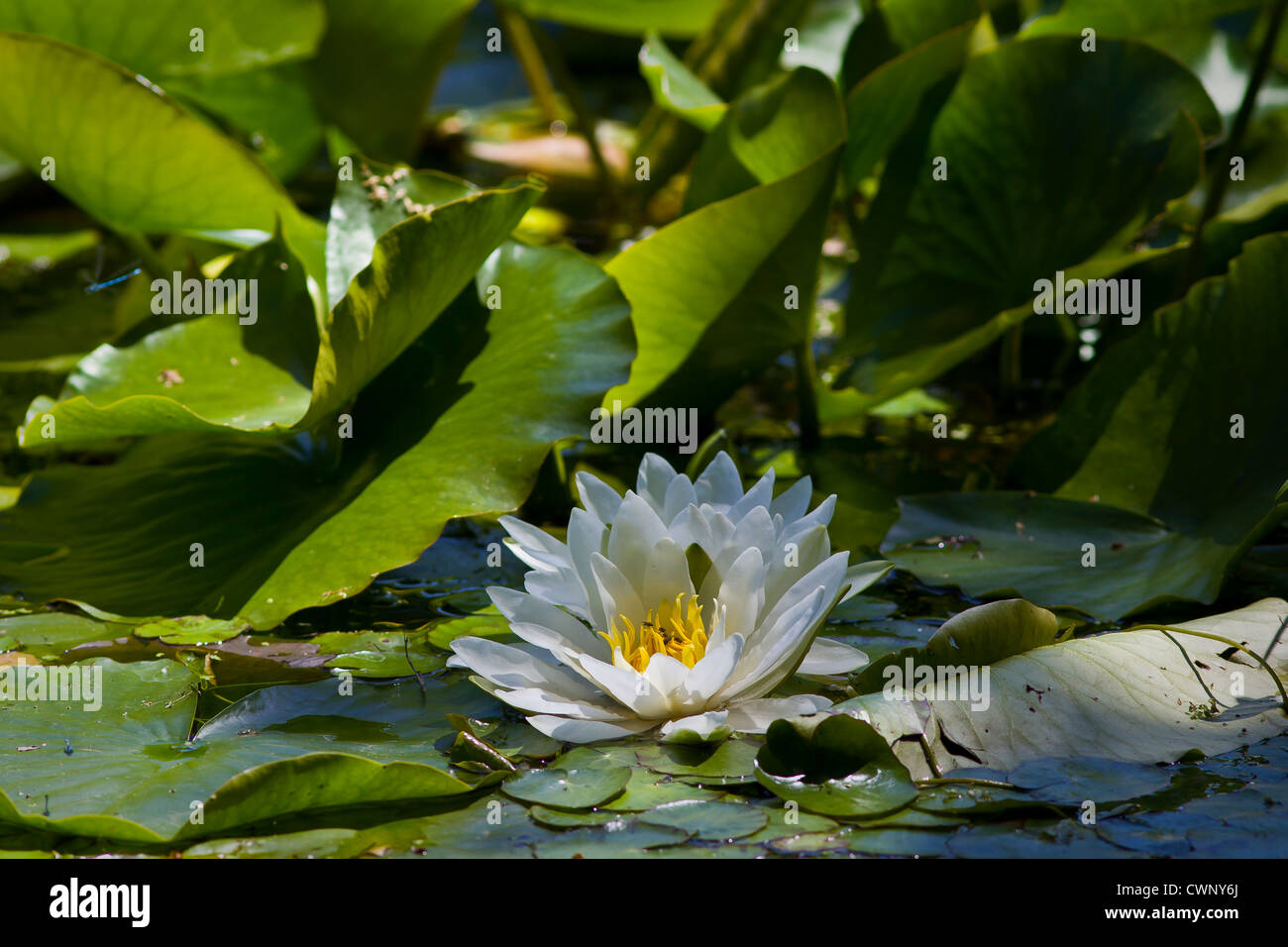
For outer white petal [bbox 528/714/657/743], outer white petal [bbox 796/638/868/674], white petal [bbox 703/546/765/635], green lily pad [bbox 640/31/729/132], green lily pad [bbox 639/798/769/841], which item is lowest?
green lily pad [bbox 639/798/769/841]

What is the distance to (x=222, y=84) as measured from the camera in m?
3.34

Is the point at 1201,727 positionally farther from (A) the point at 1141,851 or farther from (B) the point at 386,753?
(B) the point at 386,753

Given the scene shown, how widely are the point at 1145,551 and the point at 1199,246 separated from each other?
831 millimetres

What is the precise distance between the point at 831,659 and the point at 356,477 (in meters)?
0.81

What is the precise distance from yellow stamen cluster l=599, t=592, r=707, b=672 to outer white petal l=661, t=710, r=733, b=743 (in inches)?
3.5

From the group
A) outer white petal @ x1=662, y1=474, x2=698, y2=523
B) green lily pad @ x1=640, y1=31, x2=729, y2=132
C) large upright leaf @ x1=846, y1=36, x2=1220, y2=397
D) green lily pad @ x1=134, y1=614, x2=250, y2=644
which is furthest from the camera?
green lily pad @ x1=640, y1=31, x2=729, y2=132

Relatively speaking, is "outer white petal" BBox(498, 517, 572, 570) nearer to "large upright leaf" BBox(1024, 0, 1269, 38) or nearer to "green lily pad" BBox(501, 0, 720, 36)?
"large upright leaf" BBox(1024, 0, 1269, 38)

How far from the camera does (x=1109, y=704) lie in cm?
116

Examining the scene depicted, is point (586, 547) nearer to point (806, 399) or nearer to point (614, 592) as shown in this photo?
point (614, 592)

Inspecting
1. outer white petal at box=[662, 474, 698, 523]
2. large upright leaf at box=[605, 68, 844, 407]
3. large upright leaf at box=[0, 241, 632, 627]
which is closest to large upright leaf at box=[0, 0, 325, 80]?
large upright leaf at box=[0, 241, 632, 627]

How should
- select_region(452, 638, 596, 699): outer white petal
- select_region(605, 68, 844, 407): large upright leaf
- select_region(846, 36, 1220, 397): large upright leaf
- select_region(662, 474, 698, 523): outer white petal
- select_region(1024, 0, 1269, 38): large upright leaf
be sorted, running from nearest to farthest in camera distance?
select_region(452, 638, 596, 699): outer white petal < select_region(662, 474, 698, 523): outer white petal < select_region(605, 68, 844, 407): large upright leaf < select_region(846, 36, 1220, 397): large upright leaf < select_region(1024, 0, 1269, 38): large upright leaf

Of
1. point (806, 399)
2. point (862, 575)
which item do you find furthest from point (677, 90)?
point (862, 575)

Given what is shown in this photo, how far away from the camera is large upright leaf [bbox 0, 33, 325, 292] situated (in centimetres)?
177
